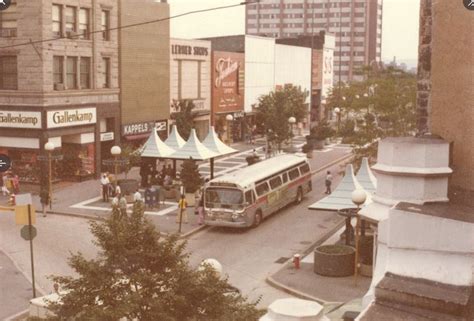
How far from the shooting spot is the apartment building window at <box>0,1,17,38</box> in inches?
1551

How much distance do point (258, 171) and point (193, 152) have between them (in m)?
6.42

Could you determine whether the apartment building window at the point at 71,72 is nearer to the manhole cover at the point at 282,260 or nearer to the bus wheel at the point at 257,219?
the bus wheel at the point at 257,219

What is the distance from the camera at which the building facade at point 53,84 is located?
128 feet

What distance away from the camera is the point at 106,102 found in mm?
45750

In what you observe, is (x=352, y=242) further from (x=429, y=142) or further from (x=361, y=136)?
(x=429, y=142)

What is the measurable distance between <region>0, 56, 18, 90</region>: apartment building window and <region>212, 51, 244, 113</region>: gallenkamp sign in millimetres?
24971

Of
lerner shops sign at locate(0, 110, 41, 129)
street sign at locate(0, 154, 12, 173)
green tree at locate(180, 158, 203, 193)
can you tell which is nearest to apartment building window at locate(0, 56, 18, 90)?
lerner shops sign at locate(0, 110, 41, 129)

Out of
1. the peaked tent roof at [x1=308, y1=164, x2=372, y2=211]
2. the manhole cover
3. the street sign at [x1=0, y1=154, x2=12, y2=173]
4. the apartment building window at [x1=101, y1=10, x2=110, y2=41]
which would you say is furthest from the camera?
the apartment building window at [x1=101, y1=10, x2=110, y2=41]

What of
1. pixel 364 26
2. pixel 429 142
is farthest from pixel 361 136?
pixel 364 26

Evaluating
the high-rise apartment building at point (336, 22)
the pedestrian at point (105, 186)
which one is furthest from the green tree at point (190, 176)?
the high-rise apartment building at point (336, 22)

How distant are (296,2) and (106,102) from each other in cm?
13748

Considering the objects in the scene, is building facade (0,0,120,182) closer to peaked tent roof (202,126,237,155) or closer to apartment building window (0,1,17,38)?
apartment building window (0,1,17,38)

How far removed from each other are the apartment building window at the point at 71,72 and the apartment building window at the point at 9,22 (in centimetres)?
364

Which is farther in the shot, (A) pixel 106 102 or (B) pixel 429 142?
(A) pixel 106 102
